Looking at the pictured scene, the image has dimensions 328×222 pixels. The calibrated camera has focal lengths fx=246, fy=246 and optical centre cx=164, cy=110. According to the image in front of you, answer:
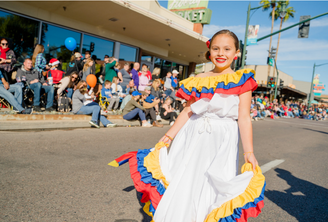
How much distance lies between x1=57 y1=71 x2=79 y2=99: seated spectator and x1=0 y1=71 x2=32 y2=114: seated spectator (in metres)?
1.47

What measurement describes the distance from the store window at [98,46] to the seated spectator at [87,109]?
19.0 feet

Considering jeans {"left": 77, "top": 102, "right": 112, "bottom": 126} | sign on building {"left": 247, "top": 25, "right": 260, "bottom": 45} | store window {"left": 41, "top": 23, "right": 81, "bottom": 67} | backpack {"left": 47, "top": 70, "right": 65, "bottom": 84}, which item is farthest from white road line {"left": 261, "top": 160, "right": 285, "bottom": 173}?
sign on building {"left": 247, "top": 25, "right": 260, "bottom": 45}

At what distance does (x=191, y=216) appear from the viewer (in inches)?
67.7

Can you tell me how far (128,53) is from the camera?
50.8ft

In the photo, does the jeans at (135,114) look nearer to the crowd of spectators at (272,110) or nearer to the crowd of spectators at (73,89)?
the crowd of spectators at (73,89)

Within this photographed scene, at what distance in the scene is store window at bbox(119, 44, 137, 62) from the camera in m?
15.0

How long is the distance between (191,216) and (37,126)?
6029 mm

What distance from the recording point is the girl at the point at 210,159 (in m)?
1.69

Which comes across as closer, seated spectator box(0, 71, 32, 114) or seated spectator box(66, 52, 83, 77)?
seated spectator box(0, 71, 32, 114)

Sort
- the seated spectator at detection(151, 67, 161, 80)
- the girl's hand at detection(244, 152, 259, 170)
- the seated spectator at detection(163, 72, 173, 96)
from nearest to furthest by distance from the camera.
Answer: the girl's hand at detection(244, 152, 259, 170) → the seated spectator at detection(151, 67, 161, 80) → the seated spectator at detection(163, 72, 173, 96)

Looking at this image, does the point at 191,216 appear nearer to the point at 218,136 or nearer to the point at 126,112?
the point at 218,136

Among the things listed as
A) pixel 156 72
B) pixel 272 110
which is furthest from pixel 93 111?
pixel 272 110

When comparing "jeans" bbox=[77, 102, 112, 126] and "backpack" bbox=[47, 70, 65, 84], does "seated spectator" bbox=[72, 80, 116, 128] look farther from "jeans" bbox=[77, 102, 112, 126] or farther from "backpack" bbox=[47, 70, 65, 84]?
"backpack" bbox=[47, 70, 65, 84]

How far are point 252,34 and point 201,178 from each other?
14.6 m
